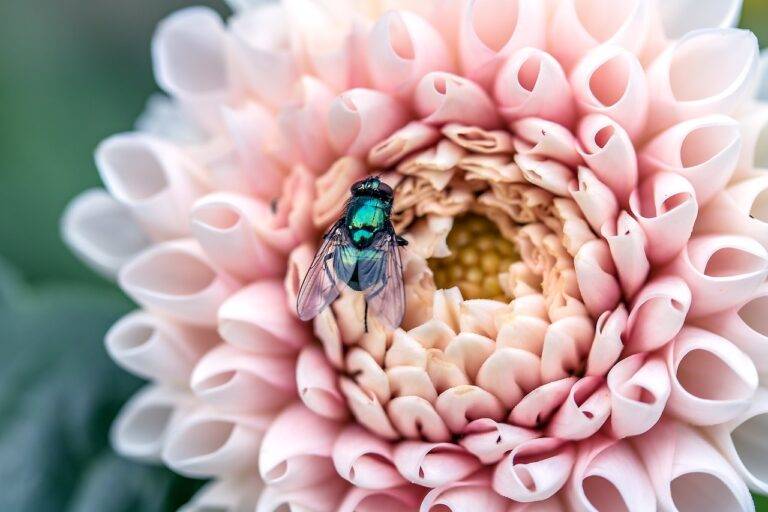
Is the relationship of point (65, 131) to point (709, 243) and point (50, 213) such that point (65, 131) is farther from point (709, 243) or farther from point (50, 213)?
point (709, 243)

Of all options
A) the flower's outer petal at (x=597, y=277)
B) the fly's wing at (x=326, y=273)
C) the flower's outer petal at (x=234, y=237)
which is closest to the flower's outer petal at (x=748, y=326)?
the flower's outer petal at (x=597, y=277)

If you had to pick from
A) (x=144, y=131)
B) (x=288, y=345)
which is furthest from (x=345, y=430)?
(x=144, y=131)

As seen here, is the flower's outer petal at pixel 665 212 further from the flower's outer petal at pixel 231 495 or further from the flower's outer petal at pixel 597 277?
the flower's outer petal at pixel 231 495

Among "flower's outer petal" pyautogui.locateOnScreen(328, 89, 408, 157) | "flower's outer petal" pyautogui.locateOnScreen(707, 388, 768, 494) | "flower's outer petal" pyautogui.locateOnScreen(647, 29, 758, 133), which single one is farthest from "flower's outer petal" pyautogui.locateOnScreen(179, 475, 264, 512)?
"flower's outer petal" pyautogui.locateOnScreen(647, 29, 758, 133)

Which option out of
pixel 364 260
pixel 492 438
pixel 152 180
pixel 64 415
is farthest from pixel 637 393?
pixel 64 415

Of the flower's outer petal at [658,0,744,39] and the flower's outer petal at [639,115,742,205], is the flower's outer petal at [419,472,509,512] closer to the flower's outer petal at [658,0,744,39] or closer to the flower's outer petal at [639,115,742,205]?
the flower's outer petal at [639,115,742,205]

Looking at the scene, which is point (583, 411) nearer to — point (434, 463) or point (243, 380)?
point (434, 463)
